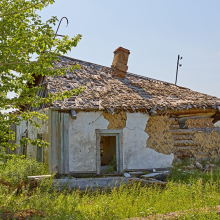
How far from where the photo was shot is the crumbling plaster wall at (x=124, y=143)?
8.88 metres

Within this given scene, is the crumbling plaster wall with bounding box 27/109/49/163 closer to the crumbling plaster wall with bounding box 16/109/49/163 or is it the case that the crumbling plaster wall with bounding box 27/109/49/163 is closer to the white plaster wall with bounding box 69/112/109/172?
the crumbling plaster wall with bounding box 16/109/49/163

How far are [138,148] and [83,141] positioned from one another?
2084 millimetres

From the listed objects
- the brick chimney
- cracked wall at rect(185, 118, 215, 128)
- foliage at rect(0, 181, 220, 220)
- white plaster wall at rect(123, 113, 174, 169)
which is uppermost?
the brick chimney

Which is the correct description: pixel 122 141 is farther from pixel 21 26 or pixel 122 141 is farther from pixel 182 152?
pixel 21 26

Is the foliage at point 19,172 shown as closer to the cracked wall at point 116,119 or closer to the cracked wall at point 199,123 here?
the cracked wall at point 116,119

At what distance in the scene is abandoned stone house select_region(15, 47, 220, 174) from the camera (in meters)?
8.78

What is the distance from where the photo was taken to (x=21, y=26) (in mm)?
4895

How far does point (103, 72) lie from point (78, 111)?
3.41 meters

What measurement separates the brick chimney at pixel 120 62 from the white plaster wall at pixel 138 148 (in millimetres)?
3079

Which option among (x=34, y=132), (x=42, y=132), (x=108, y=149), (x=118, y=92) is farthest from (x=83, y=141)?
(x=108, y=149)

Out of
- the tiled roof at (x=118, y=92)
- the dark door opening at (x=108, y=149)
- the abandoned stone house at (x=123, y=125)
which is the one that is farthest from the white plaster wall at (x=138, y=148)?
the dark door opening at (x=108, y=149)

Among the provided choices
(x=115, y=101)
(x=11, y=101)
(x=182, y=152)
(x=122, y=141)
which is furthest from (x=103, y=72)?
(x=11, y=101)

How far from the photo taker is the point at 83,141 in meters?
8.97

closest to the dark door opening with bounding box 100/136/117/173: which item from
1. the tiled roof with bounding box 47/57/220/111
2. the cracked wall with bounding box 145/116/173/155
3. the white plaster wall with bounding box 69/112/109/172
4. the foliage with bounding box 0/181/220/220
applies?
the tiled roof with bounding box 47/57/220/111
